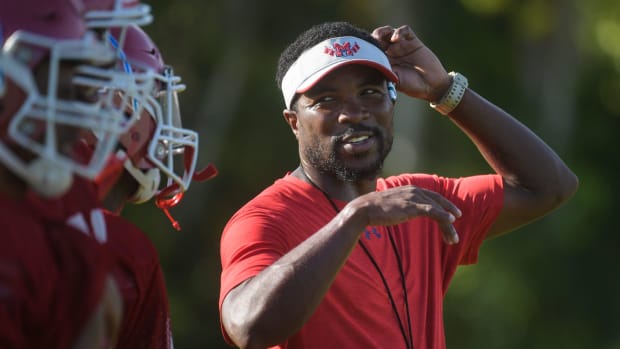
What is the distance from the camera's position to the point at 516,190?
4.80 meters

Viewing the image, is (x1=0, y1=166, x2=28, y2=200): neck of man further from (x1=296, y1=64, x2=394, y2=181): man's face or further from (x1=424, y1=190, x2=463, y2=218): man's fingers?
(x1=296, y1=64, x2=394, y2=181): man's face

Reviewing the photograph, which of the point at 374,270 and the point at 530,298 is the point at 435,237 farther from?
the point at 530,298

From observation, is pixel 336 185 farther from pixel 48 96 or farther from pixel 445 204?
pixel 48 96

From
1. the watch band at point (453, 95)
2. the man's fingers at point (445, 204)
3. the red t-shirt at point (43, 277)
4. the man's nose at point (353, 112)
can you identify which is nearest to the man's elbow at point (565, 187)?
the watch band at point (453, 95)

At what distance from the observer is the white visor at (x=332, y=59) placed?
4469 millimetres

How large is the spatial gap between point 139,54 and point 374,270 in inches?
43.7

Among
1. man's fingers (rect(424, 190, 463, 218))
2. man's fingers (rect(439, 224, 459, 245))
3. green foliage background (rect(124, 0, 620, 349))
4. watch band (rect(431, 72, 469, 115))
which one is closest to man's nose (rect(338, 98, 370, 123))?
watch band (rect(431, 72, 469, 115))

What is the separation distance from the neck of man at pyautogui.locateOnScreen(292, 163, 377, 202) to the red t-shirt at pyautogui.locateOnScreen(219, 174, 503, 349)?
0.06 m

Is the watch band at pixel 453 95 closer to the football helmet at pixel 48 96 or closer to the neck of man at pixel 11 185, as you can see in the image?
the football helmet at pixel 48 96

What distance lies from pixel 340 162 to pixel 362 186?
0.15m

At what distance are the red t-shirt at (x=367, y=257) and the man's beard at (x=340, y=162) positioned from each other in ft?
0.32

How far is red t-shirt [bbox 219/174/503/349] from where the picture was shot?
13.4ft

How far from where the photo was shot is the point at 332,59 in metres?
4.48

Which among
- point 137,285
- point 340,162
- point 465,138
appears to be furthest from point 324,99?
point 465,138
